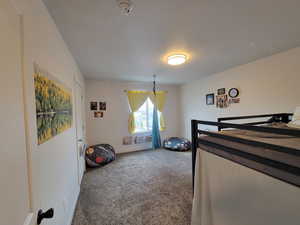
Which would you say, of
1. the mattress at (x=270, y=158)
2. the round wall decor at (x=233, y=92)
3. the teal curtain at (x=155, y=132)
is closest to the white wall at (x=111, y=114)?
the teal curtain at (x=155, y=132)

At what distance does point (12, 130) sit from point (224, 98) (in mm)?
3900

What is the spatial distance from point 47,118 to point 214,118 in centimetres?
387

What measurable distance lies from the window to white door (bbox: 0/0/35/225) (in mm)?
4068

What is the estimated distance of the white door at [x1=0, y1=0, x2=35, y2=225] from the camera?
1.57ft

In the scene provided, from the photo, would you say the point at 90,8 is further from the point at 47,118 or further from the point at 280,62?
the point at 280,62

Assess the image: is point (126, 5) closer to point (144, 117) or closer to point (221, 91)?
point (221, 91)

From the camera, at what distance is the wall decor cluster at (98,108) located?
4.08 metres

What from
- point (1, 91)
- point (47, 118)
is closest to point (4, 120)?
point (1, 91)

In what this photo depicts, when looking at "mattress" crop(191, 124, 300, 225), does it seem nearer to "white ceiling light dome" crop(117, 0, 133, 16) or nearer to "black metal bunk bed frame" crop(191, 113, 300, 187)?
"black metal bunk bed frame" crop(191, 113, 300, 187)

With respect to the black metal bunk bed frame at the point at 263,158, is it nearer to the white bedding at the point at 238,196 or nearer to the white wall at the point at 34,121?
the white bedding at the point at 238,196

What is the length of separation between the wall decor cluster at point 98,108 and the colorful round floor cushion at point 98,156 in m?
1.00

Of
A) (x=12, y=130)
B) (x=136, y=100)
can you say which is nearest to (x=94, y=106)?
(x=136, y=100)

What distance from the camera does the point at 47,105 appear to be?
1.15 meters

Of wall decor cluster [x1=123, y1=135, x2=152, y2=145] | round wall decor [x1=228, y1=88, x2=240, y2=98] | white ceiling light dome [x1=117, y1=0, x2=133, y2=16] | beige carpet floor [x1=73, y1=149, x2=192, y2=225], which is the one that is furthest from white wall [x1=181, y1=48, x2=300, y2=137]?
white ceiling light dome [x1=117, y1=0, x2=133, y2=16]
